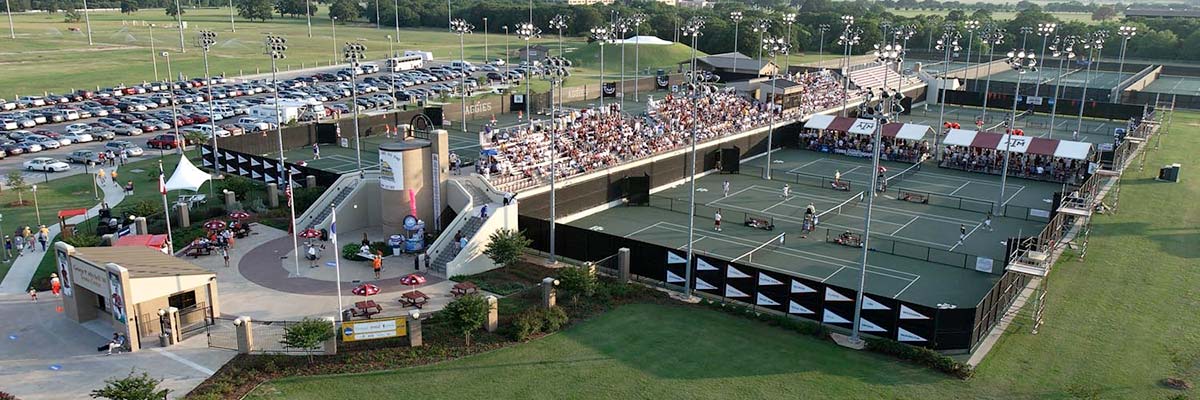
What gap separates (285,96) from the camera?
90.0 meters

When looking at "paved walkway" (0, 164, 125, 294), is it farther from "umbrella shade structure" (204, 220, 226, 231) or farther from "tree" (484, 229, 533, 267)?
"tree" (484, 229, 533, 267)

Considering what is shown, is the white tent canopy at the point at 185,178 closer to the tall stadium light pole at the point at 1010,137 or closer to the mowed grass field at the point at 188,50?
the tall stadium light pole at the point at 1010,137

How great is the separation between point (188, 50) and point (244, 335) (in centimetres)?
13759

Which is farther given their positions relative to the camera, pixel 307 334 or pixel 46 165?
pixel 46 165

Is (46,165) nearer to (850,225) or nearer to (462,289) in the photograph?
(462,289)

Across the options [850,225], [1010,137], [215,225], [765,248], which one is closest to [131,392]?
[215,225]

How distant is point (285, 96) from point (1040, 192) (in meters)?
72.2

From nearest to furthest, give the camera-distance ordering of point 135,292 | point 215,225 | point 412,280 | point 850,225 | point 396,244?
point 135,292, point 412,280, point 396,244, point 215,225, point 850,225

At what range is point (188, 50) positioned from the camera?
14700 cm

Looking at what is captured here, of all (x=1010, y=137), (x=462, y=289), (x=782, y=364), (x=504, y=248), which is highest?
(x=1010, y=137)

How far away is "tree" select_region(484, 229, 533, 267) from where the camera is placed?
35.3 meters

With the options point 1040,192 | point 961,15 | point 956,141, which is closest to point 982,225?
point 1040,192

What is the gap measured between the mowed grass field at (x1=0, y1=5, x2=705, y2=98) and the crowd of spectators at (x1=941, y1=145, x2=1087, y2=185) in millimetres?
55805

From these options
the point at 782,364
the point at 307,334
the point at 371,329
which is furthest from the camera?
the point at 371,329
